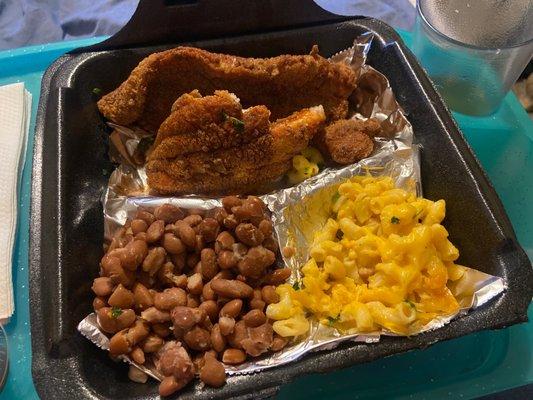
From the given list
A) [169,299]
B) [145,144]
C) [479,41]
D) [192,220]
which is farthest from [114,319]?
[479,41]

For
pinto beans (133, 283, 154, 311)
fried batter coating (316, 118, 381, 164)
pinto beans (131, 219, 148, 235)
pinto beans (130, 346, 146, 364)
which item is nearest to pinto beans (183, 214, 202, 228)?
pinto beans (131, 219, 148, 235)

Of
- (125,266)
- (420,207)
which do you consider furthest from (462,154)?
(125,266)

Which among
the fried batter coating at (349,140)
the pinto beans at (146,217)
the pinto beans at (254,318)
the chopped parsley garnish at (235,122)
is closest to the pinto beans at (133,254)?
the pinto beans at (146,217)

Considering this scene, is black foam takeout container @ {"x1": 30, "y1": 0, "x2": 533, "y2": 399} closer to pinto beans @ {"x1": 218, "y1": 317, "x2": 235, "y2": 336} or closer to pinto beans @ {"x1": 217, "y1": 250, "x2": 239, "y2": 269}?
pinto beans @ {"x1": 218, "y1": 317, "x2": 235, "y2": 336}

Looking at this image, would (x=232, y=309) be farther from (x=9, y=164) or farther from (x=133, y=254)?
(x=9, y=164)

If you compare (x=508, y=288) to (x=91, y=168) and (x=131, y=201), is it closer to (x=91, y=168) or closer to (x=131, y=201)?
(x=131, y=201)
